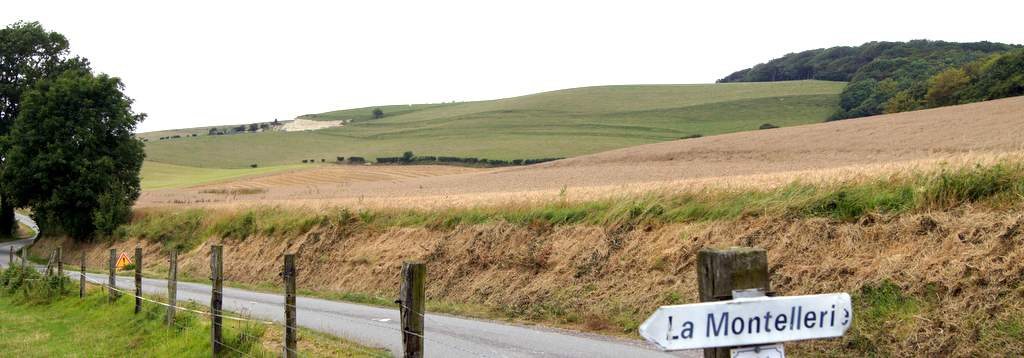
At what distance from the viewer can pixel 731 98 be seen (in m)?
112

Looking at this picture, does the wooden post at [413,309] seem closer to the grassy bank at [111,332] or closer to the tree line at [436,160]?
the grassy bank at [111,332]

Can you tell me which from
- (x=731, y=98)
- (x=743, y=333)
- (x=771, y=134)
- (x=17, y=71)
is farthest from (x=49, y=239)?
(x=731, y=98)

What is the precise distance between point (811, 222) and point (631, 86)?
414 ft

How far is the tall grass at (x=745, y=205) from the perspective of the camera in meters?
13.7

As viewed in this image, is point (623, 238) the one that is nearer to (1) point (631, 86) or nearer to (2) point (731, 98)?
(2) point (731, 98)

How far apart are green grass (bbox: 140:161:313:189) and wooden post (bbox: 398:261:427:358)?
76.4 meters

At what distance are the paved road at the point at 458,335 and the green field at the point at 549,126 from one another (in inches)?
2574

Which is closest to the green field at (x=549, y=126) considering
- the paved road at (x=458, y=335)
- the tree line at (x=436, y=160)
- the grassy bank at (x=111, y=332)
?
the tree line at (x=436, y=160)

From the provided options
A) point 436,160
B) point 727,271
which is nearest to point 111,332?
point 727,271

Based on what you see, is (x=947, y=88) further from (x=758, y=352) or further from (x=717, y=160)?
(x=758, y=352)

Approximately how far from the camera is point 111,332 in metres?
16.2

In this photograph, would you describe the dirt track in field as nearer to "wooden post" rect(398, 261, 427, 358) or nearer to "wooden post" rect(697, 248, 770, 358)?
"wooden post" rect(398, 261, 427, 358)

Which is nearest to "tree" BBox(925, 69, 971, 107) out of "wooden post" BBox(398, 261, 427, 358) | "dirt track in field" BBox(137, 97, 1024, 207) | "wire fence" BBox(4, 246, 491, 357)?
"dirt track in field" BBox(137, 97, 1024, 207)

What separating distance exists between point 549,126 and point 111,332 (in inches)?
3754
